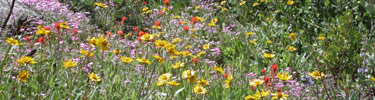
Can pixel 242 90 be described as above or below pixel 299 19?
below

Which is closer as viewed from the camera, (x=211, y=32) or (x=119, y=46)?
(x=119, y=46)

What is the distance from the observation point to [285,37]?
13.0 feet

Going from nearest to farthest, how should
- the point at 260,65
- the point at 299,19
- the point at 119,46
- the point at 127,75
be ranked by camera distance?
the point at 127,75 → the point at 260,65 → the point at 119,46 → the point at 299,19

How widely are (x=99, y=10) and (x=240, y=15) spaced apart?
1.87 metres

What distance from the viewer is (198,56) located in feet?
8.27

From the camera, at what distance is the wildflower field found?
2.09 m

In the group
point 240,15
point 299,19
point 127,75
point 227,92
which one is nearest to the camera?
point 227,92

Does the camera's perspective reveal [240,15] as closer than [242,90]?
No

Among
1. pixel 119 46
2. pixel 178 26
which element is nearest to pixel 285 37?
pixel 178 26

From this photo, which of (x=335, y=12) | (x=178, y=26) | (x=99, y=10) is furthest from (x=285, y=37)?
(x=99, y=10)

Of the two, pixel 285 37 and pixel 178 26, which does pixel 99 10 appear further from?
pixel 285 37

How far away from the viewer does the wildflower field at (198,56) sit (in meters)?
2.09

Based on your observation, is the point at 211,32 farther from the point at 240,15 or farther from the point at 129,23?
the point at 129,23

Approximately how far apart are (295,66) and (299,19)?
74 cm
